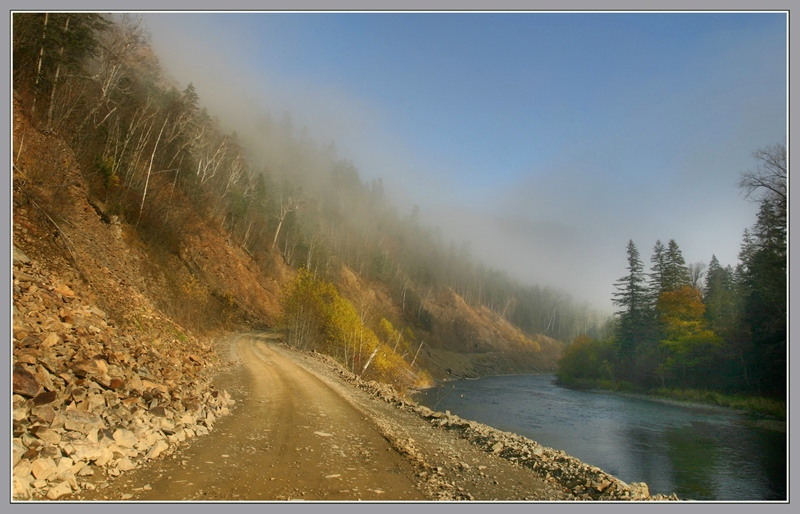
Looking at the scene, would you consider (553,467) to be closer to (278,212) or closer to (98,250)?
(98,250)

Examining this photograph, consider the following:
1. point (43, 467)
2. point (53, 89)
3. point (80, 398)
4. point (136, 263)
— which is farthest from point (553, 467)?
point (53, 89)

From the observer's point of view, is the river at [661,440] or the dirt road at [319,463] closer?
the dirt road at [319,463]

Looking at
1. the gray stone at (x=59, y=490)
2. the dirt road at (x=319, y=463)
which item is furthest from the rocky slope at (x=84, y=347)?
the dirt road at (x=319, y=463)

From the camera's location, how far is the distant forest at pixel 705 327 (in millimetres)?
27469

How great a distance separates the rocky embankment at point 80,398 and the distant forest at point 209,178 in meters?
7.74

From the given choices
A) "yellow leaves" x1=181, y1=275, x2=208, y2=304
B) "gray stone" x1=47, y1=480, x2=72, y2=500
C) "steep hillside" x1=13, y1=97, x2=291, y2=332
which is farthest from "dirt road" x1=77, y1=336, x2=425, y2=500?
"yellow leaves" x1=181, y1=275, x2=208, y2=304

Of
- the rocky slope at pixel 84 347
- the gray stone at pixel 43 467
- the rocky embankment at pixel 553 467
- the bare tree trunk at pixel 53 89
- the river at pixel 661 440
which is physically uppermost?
the bare tree trunk at pixel 53 89

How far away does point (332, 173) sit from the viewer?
113938 mm

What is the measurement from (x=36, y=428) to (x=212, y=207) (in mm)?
46873

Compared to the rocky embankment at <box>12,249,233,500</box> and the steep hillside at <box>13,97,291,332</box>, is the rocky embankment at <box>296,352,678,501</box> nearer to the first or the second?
the rocky embankment at <box>12,249,233,500</box>

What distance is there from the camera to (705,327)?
152 ft

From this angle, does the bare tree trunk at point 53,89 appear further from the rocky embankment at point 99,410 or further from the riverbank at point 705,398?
the riverbank at point 705,398

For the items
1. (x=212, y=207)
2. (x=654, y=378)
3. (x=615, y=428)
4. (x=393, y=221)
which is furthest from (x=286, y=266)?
(x=393, y=221)

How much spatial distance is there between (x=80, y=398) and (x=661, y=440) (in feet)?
98.3
